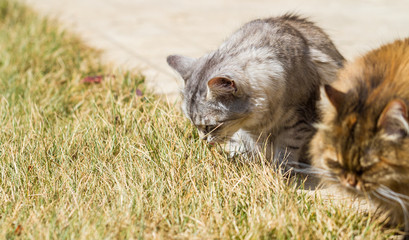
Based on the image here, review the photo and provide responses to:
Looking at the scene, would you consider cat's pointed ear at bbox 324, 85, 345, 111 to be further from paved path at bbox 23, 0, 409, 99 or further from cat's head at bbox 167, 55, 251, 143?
paved path at bbox 23, 0, 409, 99

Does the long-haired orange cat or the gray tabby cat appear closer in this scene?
the long-haired orange cat

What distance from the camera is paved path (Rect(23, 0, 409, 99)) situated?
6039mm

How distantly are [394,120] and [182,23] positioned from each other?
18.7 feet

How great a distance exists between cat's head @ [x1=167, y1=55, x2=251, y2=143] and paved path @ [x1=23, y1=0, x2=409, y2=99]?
1.16 meters

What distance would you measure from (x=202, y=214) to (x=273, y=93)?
1.05 m

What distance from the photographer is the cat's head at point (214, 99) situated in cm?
329

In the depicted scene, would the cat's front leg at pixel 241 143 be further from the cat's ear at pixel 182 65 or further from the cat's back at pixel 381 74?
the cat's back at pixel 381 74

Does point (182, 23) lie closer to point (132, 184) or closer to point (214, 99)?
point (214, 99)

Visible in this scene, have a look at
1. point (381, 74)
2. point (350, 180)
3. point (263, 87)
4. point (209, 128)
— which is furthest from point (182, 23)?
point (350, 180)

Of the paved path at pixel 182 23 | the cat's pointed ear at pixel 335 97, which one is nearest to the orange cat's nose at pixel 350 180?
the cat's pointed ear at pixel 335 97

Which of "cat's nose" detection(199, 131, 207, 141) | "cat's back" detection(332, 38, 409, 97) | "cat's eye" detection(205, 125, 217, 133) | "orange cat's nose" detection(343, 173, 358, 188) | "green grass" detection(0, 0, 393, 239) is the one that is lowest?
"green grass" detection(0, 0, 393, 239)

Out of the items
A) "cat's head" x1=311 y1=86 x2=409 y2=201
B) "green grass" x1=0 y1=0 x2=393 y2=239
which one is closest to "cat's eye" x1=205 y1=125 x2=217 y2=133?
"green grass" x1=0 y1=0 x2=393 y2=239

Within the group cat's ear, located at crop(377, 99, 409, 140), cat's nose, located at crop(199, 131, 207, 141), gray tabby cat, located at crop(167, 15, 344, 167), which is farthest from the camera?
cat's nose, located at crop(199, 131, 207, 141)

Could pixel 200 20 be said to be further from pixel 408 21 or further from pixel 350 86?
pixel 350 86
